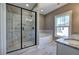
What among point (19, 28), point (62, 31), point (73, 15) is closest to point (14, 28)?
point (19, 28)

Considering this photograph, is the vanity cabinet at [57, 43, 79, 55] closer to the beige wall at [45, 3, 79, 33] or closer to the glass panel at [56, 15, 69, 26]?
the beige wall at [45, 3, 79, 33]

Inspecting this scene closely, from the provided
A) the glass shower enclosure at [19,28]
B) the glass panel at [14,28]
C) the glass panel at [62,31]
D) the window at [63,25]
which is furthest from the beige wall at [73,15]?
the glass panel at [14,28]

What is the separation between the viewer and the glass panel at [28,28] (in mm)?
3982

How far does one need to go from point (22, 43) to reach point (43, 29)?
266 cm

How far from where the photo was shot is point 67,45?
4.70 ft

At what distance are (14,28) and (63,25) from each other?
8.70 feet

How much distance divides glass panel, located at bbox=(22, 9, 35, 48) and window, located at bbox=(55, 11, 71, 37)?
64.8 inches

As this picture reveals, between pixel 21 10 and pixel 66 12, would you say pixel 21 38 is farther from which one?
pixel 66 12

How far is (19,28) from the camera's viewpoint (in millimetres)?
3781

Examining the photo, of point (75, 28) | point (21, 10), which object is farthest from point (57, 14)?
point (21, 10)

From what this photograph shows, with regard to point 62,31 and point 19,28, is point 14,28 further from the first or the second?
point 62,31

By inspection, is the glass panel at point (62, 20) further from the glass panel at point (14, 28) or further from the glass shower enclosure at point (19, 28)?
the glass panel at point (14, 28)

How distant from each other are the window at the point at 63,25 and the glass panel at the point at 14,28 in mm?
2366

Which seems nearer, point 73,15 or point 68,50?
point 68,50
